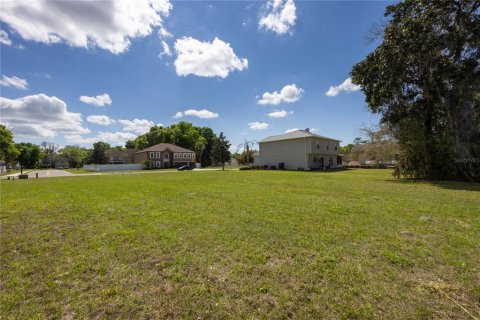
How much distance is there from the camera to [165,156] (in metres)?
57.8

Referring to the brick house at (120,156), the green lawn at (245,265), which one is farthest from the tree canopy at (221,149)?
the green lawn at (245,265)

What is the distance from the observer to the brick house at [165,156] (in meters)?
56.2

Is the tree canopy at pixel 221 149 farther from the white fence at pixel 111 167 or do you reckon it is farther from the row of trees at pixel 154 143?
the white fence at pixel 111 167

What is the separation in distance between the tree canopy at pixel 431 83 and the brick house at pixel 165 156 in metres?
49.0

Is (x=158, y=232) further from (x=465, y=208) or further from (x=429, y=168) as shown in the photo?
(x=429, y=168)

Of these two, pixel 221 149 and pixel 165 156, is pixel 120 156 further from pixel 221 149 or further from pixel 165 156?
pixel 221 149

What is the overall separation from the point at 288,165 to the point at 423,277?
34876mm

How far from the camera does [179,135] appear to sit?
7125cm

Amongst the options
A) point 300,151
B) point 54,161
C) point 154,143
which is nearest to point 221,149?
point 300,151

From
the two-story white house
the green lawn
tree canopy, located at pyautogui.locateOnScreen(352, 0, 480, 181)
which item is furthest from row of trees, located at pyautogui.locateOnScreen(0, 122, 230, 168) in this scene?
the green lawn

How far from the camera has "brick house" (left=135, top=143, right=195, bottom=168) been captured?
5625 cm

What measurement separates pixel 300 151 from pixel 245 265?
33.6 meters

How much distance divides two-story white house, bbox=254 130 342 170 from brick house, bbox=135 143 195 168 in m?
26.4


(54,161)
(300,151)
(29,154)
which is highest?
(29,154)
